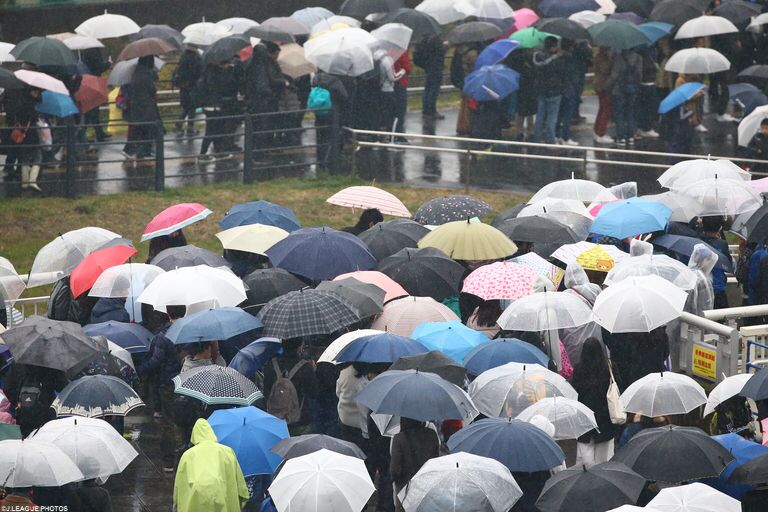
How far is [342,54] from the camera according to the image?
20984 mm

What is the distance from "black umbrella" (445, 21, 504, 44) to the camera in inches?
894

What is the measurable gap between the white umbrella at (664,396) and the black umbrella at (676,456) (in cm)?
79

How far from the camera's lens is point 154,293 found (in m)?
12.5

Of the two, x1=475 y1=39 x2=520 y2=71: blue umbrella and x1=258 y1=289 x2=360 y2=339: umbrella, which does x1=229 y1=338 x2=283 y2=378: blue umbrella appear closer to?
x1=258 y1=289 x2=360 y2=339: umbrella

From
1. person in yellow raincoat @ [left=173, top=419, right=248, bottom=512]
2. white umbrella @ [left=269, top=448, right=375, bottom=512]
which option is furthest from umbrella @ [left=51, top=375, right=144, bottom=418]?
white umbrella @ [left=269, top=448, right=375, bottom=512]

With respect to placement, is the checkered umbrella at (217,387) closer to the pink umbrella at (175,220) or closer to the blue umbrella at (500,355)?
the blue umbrella at (500,355)

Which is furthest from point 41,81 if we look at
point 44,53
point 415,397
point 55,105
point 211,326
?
point 415,397

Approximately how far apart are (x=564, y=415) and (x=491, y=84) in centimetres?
1154

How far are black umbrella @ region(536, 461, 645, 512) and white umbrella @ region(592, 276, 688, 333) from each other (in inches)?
103

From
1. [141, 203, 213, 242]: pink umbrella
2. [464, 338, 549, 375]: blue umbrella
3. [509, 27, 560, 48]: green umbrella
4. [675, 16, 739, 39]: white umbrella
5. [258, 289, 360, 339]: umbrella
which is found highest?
[675, 16, 739, 39]: white umbrella

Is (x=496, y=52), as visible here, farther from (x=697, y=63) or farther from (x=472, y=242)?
(x=472, y=242)

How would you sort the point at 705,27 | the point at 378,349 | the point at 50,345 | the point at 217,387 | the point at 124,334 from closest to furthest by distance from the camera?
the point at 217,387 < the point at 378,349 < the point at 50,345 < the point at 124,334 < the point at 705,27

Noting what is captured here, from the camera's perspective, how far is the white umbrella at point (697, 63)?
21.6m

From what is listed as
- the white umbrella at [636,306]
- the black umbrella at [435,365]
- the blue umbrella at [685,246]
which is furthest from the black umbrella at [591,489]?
the blue umbrella at [685,246]
